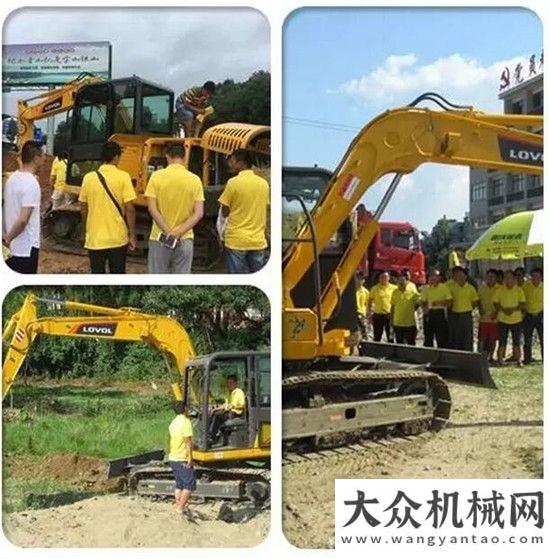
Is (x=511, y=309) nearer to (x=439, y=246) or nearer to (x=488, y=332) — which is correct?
(x=488, y=332)

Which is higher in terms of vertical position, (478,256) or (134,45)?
(134,45)

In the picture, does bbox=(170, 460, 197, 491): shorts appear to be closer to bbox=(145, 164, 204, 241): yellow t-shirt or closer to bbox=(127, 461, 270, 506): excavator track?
bbox=(127, 461, 270, 506): excavator track

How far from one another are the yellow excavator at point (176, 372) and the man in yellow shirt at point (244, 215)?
1.07 ft

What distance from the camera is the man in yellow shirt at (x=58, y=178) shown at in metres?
3.53

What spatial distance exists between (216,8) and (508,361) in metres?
1.64

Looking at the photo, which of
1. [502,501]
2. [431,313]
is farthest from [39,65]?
[502,501]

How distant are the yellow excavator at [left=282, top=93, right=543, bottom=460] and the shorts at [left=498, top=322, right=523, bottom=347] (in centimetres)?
12

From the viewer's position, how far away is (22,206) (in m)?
3.52

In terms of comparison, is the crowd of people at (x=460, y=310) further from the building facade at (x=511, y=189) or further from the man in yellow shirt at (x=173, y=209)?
the man in yellow shirt at (x=173, y=209)

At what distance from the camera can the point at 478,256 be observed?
3.65m

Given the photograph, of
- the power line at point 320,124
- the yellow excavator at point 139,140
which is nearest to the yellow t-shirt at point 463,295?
the power line at point 320,124

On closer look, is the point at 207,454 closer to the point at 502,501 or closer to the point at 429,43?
the point at 502,501

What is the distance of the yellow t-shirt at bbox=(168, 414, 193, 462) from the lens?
3.61 metres

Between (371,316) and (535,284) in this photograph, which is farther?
(371,316)
